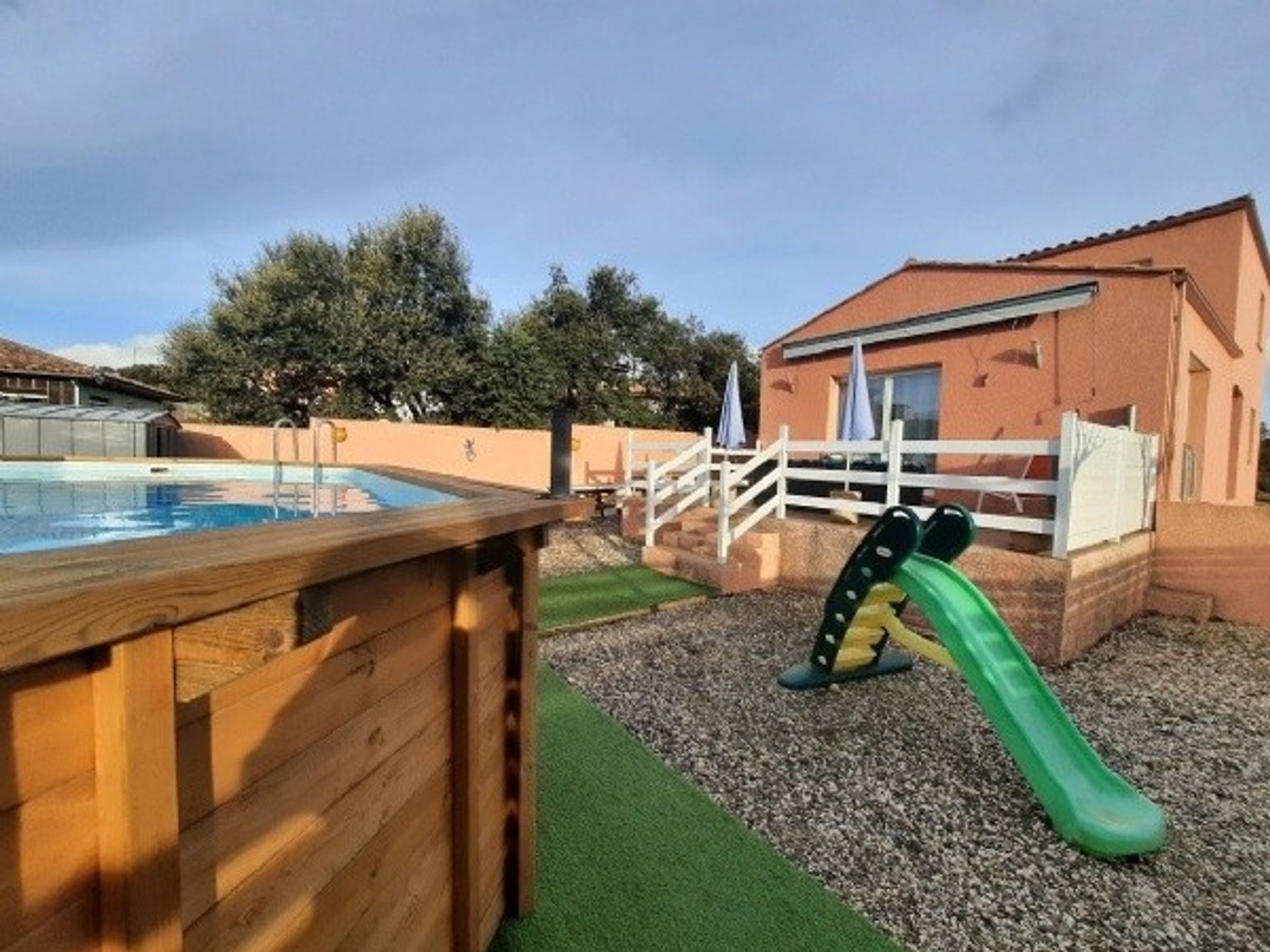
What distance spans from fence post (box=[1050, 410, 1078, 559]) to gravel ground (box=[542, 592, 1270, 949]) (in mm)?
1088

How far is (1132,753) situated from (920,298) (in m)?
7.88

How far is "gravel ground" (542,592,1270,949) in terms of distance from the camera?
2477mm

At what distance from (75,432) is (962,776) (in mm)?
14514

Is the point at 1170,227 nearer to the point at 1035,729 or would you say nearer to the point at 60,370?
the point at 1035,729

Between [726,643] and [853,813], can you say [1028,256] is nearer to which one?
[726,643]

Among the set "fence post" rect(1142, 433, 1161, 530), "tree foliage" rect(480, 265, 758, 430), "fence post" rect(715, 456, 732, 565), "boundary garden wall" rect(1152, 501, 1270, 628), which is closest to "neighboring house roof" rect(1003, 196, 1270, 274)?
"fence post" rect(1142, 433, 1161, 530)

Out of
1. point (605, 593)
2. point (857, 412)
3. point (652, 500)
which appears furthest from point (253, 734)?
point (857, 412)

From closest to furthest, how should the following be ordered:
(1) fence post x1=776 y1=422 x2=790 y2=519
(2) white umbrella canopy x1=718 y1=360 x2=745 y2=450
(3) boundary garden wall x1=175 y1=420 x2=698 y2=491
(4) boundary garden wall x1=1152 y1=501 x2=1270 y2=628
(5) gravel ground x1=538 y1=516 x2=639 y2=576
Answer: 1. (4) boundary garden wall x1=1152 y1=501 x2=1270 y2=628
2. (1) fence post x1=776 y1=422 x2=790 y2=519
3. (5) gravel ground x1=538 y1=516 x2=639 y2=576
4. (2) white umbrella canopy x1=718 y1=360 x2=745 y2=450
5. (3) boundary garden wall x1=175 y1=420 x2=698 y2=491

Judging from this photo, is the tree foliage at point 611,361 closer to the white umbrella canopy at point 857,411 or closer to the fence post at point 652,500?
the fence post at point 652,500

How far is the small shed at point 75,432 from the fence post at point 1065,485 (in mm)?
14039

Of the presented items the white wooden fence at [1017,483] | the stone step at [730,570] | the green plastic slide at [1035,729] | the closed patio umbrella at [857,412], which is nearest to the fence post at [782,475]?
the white wooden fence at [1017,483]

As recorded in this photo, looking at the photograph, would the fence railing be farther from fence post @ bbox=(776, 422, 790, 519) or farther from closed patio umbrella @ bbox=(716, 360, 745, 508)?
fence post @ bbox=(776, 422, 790, 519)

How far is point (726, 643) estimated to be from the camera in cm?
559

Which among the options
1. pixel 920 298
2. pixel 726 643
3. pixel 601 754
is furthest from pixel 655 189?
pixel 601 754
